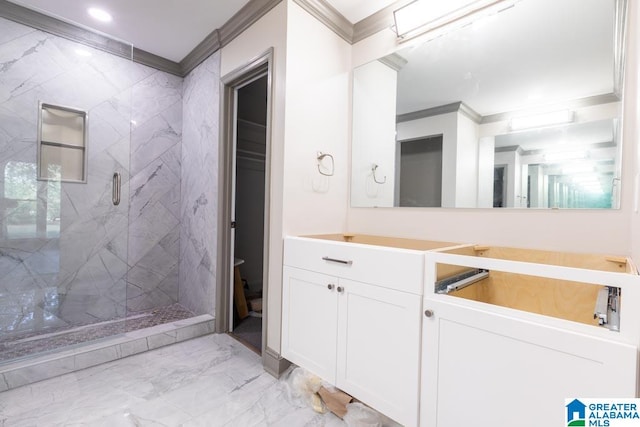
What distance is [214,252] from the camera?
2.58 m

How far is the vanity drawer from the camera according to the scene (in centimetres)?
132

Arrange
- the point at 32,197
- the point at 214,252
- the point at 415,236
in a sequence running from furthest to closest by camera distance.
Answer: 1. the point at 214,252
2. the point at 32,197
3. the point at 415,236

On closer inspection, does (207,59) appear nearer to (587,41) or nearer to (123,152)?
(123,152)

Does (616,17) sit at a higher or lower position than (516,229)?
higher

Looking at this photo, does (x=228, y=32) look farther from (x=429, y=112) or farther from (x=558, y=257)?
Answer: (x=558, y=257)

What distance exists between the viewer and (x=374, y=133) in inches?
84.4

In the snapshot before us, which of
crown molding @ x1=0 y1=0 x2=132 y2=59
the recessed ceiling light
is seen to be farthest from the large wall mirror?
crown molding @ x1=0 y1=0 x2=132 y2=59

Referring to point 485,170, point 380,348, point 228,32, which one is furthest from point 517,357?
point 228,32

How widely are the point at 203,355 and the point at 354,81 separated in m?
2.31

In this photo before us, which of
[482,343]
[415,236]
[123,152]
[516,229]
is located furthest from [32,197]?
[516,229]

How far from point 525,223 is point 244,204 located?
2.88 meters

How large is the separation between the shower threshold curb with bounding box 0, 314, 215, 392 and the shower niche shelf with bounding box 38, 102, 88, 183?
1350 mm

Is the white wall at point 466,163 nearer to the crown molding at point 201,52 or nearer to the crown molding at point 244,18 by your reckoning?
the crown molding at point 244,18

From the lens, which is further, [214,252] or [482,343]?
[214,252]
